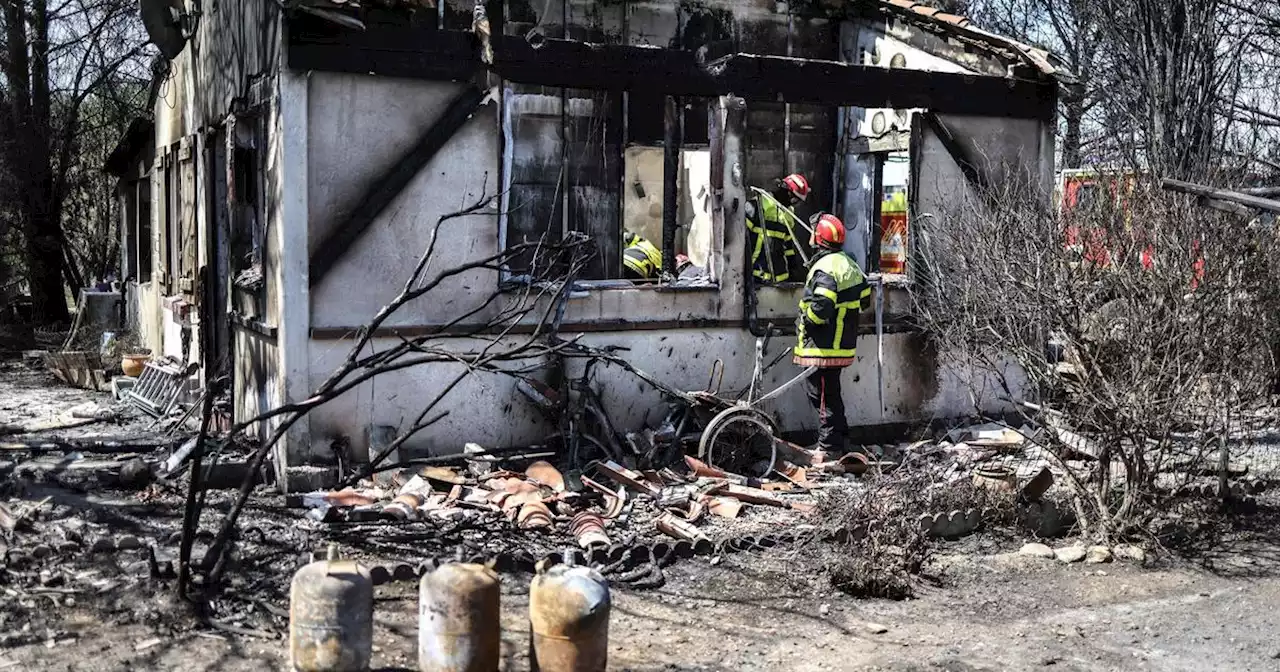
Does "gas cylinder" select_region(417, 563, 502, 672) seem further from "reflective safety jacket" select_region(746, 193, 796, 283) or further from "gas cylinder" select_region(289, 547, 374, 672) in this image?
"reflective safety jacket" select_region(746, 193, 796, 283)

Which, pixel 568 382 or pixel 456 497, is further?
pixel 568 382

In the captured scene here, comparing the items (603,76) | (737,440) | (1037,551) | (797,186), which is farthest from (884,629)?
(797,186)

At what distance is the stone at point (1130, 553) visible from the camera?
731 centimetres

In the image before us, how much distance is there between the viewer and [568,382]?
9.34 m

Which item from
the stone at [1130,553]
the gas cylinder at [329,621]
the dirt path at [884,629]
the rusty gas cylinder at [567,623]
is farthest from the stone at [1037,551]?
the gas cylinder at [329,621]

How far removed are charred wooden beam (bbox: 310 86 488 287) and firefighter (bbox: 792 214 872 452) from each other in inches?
125

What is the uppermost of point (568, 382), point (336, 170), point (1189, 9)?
point (1189, 9)

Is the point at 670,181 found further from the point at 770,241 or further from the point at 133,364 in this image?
the point at 133,364

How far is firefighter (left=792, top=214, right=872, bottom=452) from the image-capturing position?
9.84 meters

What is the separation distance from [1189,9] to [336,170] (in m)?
10.7

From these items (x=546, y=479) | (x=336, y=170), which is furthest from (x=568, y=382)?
(x=336, y=170)

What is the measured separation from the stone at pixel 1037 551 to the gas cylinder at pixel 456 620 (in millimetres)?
3972

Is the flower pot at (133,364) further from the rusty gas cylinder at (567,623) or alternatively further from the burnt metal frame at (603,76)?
the rusty gas cylinder at (567,623)

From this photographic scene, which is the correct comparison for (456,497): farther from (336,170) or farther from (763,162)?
(763,162)
